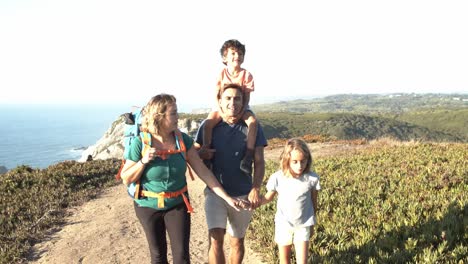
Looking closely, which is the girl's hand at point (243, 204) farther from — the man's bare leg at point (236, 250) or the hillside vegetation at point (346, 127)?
the hillside vegetation at point (346, 127)

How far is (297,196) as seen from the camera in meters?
4.34

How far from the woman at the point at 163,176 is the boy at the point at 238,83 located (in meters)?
0.37

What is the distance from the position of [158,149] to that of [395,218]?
202 inches

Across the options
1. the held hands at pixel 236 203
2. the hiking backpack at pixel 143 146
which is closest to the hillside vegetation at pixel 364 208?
the held hands at pixel 236 203

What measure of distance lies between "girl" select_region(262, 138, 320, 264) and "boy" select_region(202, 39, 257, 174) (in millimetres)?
463

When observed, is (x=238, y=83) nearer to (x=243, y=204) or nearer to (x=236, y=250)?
(x=243, y=204)

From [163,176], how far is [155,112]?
674mm

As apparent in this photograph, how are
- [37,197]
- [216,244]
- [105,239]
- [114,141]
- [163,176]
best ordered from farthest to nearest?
1. [114,141]
2. [37,197]
3. [105,239]
4. [216,244]
5. [163,176]

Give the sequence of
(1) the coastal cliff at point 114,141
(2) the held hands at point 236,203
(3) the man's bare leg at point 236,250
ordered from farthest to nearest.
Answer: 1. (1) the coastal cliff at point 114,141
2. (3) the man's bare leg at point 236,250
3. (2) the held hands at point 236,203

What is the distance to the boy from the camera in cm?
427

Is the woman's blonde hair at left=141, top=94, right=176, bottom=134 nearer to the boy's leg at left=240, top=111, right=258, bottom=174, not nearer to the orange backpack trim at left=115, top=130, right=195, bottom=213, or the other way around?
the orange backpack trim at left=115, top=130, right=195, bottom=213

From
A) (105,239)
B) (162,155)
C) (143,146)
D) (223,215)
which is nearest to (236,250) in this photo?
(223,215)

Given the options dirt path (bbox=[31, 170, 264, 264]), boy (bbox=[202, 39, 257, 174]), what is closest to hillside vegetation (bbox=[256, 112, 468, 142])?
Result: dirt path (bbox=[31, 170, 264, 264])

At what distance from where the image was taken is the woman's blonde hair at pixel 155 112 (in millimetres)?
3662
